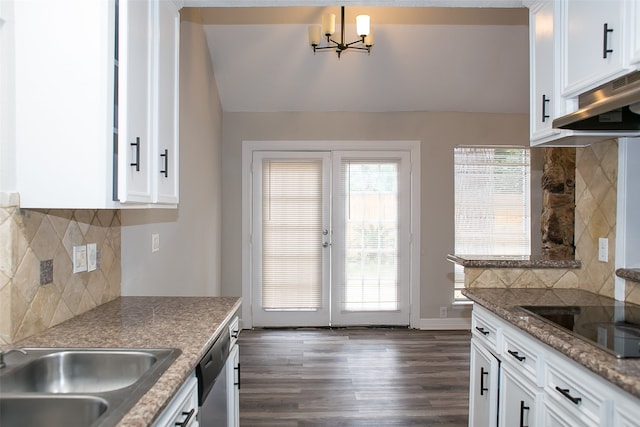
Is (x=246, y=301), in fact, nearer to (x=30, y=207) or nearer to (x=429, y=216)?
(x=429, y=216)

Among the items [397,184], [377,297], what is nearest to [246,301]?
[377,297]

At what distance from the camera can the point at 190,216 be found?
368 cm

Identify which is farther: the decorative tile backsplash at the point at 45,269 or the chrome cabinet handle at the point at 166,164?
the chrome cabinet handle at the point at 166,164

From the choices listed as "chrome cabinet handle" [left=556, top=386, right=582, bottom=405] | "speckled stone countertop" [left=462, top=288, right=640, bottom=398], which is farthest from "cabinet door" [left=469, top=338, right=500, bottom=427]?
"chrome cabinet handle" [left=556, top=386, right=582, bottom=405]

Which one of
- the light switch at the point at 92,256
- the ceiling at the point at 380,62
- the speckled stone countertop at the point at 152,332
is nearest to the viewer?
the speckled stone countertop at the point at 152,332

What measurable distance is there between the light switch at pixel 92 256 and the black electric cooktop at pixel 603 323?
1.92 metres

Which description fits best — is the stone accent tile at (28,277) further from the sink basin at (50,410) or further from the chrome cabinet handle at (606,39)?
the chrome cabinet handle at (606,39)

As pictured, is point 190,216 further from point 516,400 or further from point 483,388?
point 516,400

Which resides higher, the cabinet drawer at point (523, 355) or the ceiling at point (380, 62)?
the ceiling at point (380, 62)

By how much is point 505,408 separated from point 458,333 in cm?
295

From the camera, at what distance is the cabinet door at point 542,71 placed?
203 centimetres

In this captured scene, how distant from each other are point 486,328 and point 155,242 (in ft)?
6.60

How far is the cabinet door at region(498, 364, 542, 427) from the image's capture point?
66.0 inches

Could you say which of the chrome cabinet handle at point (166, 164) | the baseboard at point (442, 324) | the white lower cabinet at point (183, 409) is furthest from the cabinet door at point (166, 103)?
the baseboard at point (442, 324)
